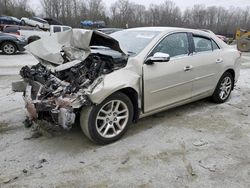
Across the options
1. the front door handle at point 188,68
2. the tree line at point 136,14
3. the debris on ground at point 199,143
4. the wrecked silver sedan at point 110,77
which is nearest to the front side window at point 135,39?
the wrecked silver sedan at point 110,77

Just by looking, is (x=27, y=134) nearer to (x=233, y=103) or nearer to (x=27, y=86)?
(x=27, y=86)

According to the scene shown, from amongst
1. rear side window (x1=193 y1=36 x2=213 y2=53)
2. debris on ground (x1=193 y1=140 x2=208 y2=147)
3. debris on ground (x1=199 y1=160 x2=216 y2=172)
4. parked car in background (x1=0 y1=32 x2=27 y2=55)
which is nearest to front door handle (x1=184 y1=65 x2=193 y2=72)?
rear side window (x1=193 y1=36 x2=213 y2=53)

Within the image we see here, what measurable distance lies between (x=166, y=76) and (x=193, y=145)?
1.09 metres

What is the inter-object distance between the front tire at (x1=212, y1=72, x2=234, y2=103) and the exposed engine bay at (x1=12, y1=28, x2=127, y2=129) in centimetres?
245

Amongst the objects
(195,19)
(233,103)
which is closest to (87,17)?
(195,19)

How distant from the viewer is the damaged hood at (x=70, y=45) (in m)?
3.82

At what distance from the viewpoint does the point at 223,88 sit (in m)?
5.50

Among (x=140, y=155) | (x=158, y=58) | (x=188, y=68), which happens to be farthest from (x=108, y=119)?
(x=188, y=68)

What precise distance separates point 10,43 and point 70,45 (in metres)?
10.8

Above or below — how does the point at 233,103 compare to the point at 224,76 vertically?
below

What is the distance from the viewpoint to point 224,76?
5355mm

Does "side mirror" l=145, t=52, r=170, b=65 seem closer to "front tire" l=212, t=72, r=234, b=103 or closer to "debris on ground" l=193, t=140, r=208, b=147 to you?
"debris on ground" l=193, t=140, r=208, b=147

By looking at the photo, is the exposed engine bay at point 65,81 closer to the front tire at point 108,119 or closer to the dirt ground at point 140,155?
the front tire at point 108,119

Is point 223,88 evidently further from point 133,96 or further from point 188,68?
point 133,96
